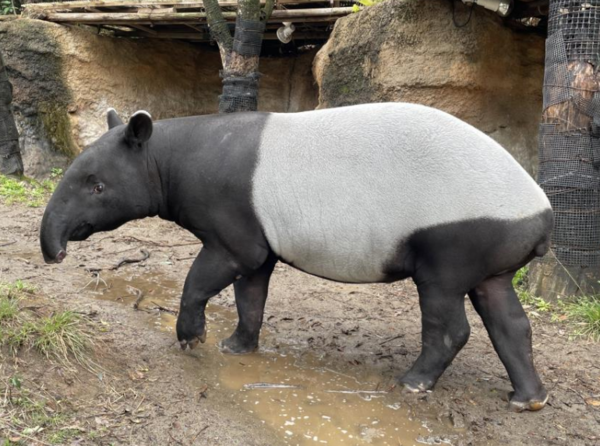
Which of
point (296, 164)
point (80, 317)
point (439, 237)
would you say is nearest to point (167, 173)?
point (296, 164)

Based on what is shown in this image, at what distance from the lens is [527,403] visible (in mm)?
3844

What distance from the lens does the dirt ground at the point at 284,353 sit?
11.4ft

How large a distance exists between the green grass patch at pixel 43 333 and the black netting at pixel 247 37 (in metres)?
4.63

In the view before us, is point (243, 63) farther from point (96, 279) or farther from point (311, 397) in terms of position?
point (311, 397)

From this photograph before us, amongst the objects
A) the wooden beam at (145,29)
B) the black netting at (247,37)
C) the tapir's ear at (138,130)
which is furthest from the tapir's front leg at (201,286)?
the wooden beam at (145,29)

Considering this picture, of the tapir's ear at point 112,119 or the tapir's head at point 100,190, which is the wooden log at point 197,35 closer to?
the tapir's ear at point 112,119

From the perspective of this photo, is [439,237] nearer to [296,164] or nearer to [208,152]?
[296,164]

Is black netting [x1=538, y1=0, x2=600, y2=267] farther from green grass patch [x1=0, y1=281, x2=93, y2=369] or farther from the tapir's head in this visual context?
green grass patch [x1=0, y1=281, x2=93, y2=369]

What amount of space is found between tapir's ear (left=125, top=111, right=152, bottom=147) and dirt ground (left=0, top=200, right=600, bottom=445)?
135cm

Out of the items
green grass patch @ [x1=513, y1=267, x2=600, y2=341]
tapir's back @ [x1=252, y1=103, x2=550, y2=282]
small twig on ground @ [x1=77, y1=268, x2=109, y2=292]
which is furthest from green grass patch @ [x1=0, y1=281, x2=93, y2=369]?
green grass patch @ [x1=513, y1=267, x2=600, y2=341]

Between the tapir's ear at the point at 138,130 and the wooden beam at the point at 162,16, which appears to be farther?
the wooden beam at the point at 162,16

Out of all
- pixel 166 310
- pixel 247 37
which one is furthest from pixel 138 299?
pixel 247 37

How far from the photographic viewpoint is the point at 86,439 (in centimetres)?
310

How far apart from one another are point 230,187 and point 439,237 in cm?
135
